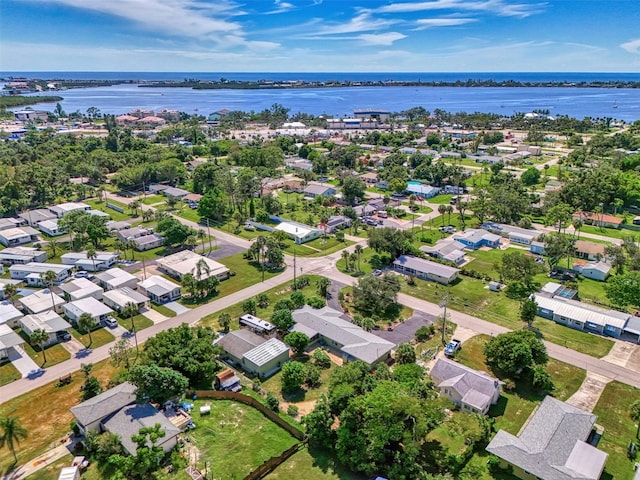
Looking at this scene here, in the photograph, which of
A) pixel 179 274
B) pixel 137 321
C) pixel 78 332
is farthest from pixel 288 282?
pixel 78 332

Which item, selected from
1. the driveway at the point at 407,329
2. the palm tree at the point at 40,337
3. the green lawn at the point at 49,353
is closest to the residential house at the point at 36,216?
the green lawn at the point at 49,353

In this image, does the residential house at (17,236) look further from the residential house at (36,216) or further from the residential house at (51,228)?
the residential house at (36,216)

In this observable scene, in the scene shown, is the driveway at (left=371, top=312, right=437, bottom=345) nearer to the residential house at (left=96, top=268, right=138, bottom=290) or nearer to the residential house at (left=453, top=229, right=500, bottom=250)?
the residential house at (left=453, top=229, right=500, bottom=250)

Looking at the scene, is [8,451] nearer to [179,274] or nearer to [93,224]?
[179,274]

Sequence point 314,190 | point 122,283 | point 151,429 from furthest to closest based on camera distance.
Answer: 1. point 314,190
2. point 122,283
3. point 151,429

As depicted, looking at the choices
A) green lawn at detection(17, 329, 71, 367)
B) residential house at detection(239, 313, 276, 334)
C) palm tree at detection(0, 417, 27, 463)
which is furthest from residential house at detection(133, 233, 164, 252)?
palm tree at detection(0, 417, 27, 463)

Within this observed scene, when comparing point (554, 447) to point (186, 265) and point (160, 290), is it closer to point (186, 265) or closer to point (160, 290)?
point (160, 290)

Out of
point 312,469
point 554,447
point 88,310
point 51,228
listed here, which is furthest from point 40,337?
point 554,447
